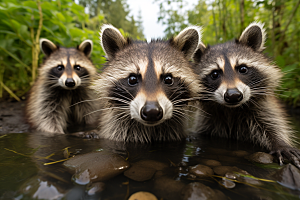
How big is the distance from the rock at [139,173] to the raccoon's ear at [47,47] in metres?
3.78

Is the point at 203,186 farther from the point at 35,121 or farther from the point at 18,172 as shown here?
the point at 35,121

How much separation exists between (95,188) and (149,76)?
141 cm

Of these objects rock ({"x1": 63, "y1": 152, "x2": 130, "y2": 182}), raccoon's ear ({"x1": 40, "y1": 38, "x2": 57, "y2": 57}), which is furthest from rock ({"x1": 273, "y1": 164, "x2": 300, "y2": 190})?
raccoon's ear ({"x1": 40, "y1": 38, "x2": 57, "y2": 57})

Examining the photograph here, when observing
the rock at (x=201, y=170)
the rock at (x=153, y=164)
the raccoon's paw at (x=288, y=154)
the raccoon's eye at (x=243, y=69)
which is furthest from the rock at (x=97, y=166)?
the raccoon's eye at (x=243, y=69)

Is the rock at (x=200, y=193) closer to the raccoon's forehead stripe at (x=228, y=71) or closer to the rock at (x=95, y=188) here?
the rock at (x=95, y=188)

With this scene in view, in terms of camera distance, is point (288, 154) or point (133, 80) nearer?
point (288, 154)

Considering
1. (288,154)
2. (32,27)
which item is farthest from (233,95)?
(32,27)

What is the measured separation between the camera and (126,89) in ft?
8.57

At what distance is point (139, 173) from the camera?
184 cm

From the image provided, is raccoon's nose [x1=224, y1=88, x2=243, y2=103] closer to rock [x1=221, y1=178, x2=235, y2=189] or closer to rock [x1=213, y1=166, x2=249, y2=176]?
rock [x1=213, y1=166, x2=249, y2=176]

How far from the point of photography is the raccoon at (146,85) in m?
2.32

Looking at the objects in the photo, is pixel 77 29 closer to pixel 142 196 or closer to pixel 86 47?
pixel 86 47

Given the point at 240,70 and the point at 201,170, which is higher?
the point at 240,70

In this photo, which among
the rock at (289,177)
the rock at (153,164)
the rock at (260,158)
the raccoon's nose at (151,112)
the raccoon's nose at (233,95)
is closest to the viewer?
the rock at (289,177)
